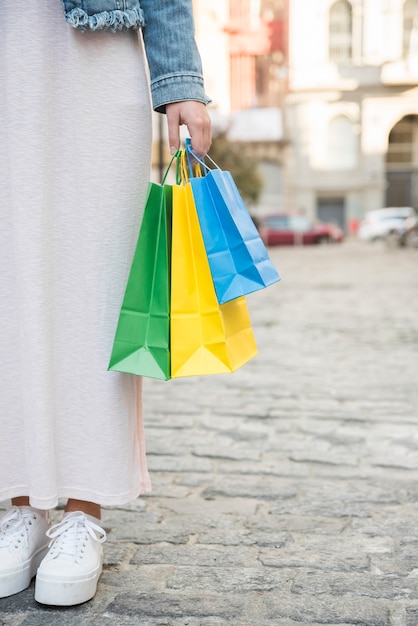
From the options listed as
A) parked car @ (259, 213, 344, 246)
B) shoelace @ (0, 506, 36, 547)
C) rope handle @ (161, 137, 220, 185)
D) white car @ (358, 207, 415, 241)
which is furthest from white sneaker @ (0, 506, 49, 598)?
white car @ (358, 207, 415, 241)

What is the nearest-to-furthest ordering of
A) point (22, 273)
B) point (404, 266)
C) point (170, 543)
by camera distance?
point (22, 273) < point (170, 543) < point (404, 266)

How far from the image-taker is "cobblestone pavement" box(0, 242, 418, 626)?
172 centimetres

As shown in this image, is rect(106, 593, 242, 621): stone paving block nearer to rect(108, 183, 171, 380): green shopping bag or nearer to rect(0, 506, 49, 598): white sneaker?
rect(0, 506, 49, 598): white sneaker

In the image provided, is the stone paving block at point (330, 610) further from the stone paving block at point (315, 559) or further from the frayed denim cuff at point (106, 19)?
the frayed denim cuff at point (106, 19)

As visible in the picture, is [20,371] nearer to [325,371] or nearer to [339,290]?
[325,371]

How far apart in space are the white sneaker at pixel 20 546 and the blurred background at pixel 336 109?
36.6m

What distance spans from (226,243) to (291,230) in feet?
83.4

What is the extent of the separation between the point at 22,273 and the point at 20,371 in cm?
23

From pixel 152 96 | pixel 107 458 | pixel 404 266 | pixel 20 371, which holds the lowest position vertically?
pixel 404 266

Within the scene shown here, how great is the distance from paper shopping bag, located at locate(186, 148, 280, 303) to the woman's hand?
0.11m

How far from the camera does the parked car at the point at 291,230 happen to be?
26.7 m

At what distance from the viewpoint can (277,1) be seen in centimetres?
4119

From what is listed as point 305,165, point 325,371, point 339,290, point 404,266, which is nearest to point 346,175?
point 305,165

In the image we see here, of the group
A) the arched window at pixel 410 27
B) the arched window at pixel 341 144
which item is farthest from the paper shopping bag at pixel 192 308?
the arched window at pixel 410 27
